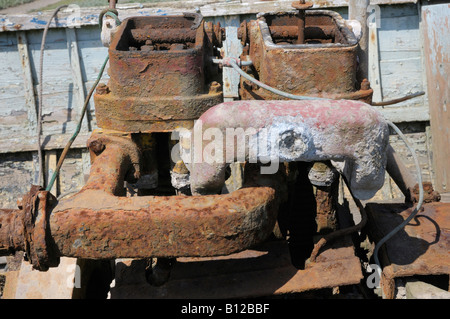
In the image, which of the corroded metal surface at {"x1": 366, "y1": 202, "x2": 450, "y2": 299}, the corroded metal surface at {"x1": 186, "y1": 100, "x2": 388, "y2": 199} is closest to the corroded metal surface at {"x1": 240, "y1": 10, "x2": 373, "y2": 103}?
the corroded metal surface at {"x1": 186, "y1": 100, "x2": 388, "y2": 199}

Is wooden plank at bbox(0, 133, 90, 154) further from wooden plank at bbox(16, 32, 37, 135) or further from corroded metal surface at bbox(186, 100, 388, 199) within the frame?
corroded metal surface at bbox(186, 100, 388, 199)

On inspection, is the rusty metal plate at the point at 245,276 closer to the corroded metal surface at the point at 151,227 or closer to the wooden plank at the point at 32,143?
the corroded metal surface at the point at 151,227

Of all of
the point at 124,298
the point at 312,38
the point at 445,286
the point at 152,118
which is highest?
the point at 312,38

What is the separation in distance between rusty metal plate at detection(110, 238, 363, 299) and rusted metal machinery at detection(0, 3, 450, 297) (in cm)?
1

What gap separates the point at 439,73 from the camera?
18.5 feet

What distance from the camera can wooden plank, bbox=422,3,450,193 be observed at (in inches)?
221

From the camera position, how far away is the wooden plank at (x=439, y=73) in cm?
561

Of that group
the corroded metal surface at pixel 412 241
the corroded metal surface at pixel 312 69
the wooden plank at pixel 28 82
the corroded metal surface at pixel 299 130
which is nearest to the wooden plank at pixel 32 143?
the wooden plank at pixel 28 82

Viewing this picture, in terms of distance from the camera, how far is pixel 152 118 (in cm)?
275

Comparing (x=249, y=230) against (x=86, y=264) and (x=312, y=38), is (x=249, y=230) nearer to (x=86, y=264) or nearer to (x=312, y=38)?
(x=86, y=264)

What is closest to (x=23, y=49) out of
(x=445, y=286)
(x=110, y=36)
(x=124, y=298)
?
(x=110, y=36)

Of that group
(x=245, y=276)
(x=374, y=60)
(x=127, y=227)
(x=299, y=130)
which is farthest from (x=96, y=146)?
(x=374, y=60)

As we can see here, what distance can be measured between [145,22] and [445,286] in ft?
7.82

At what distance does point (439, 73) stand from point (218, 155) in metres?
4.24
